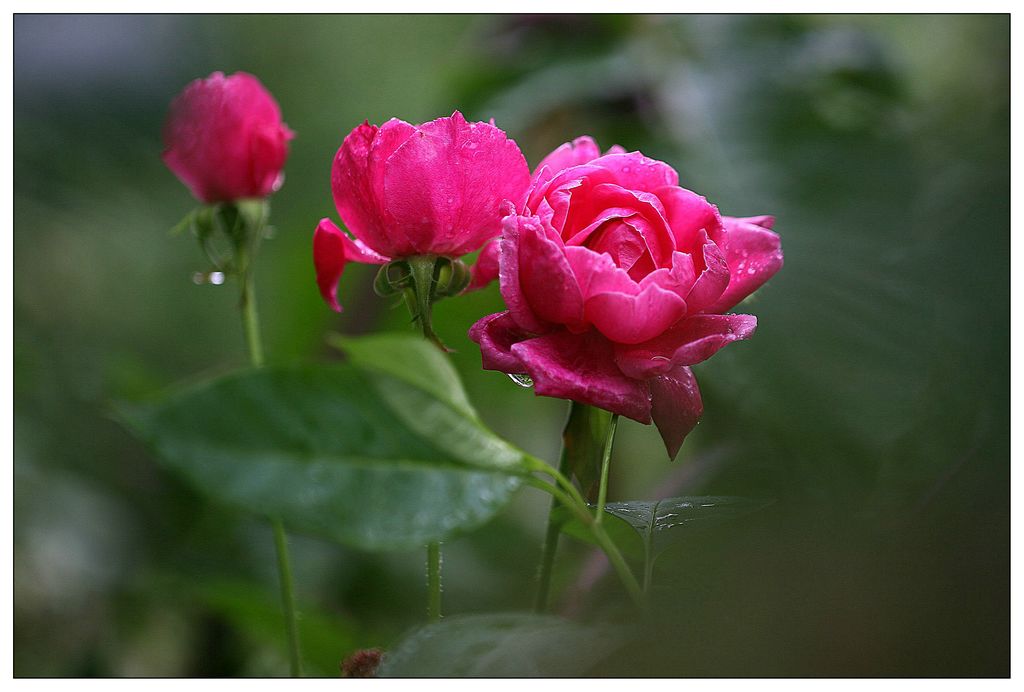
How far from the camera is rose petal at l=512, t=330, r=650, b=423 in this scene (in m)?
0.19

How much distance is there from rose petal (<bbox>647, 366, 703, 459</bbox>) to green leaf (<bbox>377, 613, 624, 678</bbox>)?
49 millimetres

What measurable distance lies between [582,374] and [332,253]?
0.27 ft

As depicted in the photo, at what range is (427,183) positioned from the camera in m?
0.21

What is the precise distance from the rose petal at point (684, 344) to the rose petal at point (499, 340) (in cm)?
2

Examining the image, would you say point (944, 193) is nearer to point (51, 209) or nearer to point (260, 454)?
point (260, 454)

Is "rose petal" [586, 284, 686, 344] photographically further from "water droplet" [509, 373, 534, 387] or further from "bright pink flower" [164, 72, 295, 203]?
"bright pink flower" [164, 72, 295, 203]

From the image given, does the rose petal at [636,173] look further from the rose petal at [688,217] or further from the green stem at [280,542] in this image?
the green stem at [280,542]

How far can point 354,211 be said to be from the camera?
221 millimetres

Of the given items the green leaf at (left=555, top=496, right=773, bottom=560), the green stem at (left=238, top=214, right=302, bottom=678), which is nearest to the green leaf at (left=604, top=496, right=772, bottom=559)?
the green leaf at (left=555, top=496, right=773, bottom=560)

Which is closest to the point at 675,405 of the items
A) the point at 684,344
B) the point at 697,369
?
the point at 684,344

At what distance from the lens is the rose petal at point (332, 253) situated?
0.24m

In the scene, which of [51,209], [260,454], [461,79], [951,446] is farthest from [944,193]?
[51,209]

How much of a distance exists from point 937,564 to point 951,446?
0.09 metres

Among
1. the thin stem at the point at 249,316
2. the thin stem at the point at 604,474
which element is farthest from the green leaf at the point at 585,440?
the thin stem at the point at 249,316
